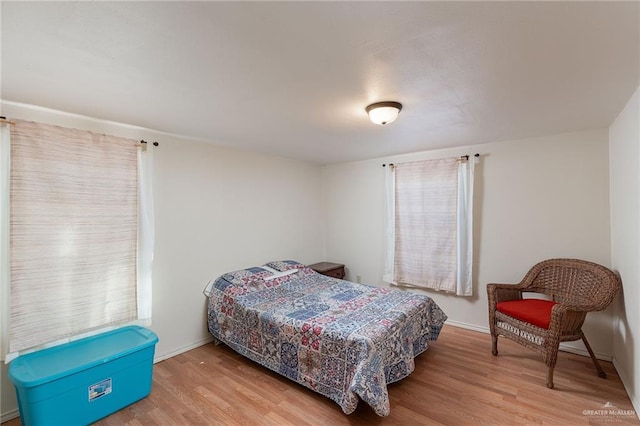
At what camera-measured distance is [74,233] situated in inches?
91.0

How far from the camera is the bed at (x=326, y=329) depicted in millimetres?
2053

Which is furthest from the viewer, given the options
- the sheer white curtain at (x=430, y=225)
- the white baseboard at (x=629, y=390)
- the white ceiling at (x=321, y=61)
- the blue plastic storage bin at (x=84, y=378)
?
the sheer white curtain at (x=430, y=225)

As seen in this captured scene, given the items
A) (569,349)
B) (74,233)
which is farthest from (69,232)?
(569,349)

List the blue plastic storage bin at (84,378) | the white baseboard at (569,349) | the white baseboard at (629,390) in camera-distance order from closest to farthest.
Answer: the blue plastic storage bin at (84,378), the white baseboard at (629,390), the white baseboard at (569,349)

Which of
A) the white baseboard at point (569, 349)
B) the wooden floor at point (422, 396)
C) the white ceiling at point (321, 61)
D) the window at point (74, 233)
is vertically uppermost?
the white ceiling at point (321, 61)

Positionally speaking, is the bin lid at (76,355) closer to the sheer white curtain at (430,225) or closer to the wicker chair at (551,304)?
the sheer white curtain at (430,225)

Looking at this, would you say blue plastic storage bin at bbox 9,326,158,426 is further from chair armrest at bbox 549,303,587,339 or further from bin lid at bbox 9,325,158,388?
chair armrest at bbox 549,303,587,339

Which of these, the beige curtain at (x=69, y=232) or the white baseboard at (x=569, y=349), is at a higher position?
the beige curtain at (x=69, y=232)

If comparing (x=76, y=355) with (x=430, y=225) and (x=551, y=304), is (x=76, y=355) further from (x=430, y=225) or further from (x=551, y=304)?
(x=551, y=304)

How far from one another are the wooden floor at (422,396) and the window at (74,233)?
708mm

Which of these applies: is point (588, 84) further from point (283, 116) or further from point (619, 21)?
point (283, 116)

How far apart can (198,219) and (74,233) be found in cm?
110

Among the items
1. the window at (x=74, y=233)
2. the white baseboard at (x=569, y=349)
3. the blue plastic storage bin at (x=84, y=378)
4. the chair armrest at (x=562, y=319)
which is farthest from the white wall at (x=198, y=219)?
the chair armrest at (x=562, y=319)

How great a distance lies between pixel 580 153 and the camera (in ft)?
9.54
